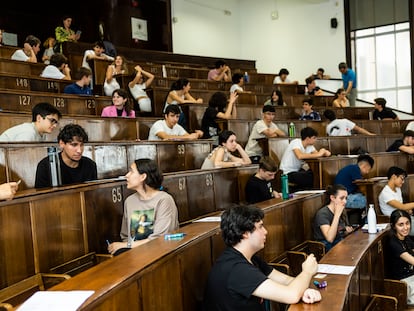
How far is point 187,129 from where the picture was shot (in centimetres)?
590

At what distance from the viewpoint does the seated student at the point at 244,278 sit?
6.53ft

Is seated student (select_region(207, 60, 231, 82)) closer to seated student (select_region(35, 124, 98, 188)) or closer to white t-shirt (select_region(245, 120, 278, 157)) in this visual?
white t-shirt (select_region(245, 120, 278, 157))

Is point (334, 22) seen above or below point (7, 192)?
above

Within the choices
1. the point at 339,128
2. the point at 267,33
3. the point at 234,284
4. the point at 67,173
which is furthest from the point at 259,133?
the point at 267,33

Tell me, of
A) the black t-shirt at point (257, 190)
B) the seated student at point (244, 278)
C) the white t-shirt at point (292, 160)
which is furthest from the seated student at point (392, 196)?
the seated student at point (244, 278)

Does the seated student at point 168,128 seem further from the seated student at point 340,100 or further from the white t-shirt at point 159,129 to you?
the seated student at point 340,100

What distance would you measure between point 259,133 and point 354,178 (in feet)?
4.04

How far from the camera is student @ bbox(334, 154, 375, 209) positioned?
4.87m

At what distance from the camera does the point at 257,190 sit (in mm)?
4188

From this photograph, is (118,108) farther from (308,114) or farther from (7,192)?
(308,114)

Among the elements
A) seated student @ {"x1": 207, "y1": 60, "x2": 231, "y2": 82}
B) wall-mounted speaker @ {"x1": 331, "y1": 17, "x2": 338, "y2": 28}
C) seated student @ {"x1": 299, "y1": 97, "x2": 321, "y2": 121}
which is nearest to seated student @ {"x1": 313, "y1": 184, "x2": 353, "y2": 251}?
seated student @ {"x1": 299, "y1": 97, "x2": 321, "y2": 121}

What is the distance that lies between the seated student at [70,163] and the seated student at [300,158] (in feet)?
8.77

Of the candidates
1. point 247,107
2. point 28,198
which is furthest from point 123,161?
point 247,107

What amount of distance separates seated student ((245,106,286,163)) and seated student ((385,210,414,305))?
195 centimetres
